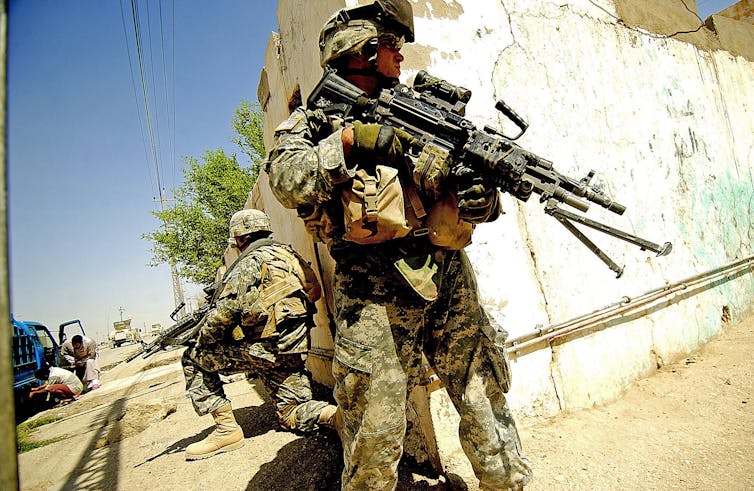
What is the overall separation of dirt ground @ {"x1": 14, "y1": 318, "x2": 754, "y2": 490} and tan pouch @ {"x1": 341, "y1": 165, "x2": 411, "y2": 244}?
50.4 inches

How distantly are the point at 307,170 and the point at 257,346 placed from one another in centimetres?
196

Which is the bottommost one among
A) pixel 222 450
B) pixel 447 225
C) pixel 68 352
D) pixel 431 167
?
pixel 222 450

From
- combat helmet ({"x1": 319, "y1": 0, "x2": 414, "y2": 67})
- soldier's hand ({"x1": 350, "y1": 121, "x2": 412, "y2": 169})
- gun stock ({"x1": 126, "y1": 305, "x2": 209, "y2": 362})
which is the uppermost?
combat helmet ({"x1": 319, "y1": 0, "x2": 414, "y2": 67})

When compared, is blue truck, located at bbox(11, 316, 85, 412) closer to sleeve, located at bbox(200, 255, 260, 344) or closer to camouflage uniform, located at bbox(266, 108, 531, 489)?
sleeve, located at bbox(200, 255, 260, 344)

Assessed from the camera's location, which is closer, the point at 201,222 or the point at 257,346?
the point at 257,346

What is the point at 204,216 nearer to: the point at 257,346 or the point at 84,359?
the point at 84,359

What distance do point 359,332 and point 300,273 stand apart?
1590 mm

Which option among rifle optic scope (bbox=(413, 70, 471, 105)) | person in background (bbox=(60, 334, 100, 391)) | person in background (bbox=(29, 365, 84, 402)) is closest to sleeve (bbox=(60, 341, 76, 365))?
person in background (bbox=(60, 334, 100, 391))

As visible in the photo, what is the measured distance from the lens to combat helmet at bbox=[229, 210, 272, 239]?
3301 mm

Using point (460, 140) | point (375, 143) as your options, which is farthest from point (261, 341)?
point (460, 140)

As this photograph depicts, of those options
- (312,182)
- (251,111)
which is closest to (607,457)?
(312,182)

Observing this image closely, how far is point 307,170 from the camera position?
139 centimetres

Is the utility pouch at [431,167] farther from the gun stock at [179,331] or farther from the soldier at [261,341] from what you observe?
the gun stock at [179,331]

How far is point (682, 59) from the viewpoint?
3.89 meters
